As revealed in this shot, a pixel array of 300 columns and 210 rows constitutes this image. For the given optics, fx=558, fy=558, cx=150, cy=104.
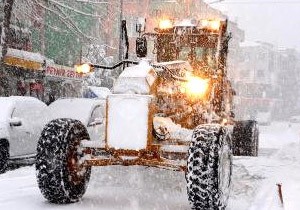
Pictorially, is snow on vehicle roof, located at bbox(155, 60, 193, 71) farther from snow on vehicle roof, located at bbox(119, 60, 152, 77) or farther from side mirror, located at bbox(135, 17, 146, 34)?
snow on vehicle roof, located at bbox(119, 60, 152, 77)

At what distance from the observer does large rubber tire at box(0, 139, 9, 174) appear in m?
11.3

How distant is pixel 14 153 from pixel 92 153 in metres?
4.51

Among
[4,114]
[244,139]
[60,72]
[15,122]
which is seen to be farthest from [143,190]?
[60,72]

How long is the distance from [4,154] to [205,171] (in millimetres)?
6191

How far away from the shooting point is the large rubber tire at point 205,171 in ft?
21.1

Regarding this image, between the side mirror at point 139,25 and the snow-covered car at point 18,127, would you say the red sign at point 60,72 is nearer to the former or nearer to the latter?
the snow-covered car at point 18,127

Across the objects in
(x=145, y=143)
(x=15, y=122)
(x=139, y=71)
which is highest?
(x=139, y=71)

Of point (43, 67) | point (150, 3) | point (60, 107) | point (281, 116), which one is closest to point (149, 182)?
point (60, 107)

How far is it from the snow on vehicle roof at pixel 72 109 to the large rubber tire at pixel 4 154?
1.71 metres

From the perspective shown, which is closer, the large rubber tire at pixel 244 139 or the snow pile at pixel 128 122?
the snow pile at pixel 128 122

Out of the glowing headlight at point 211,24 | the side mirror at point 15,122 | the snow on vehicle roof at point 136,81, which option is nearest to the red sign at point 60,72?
the side mirror at point 15,122

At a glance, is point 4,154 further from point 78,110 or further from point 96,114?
point 96,114

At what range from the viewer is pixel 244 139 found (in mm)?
14930

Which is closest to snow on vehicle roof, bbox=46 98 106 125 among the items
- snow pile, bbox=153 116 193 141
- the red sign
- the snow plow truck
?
the snow plow truck
